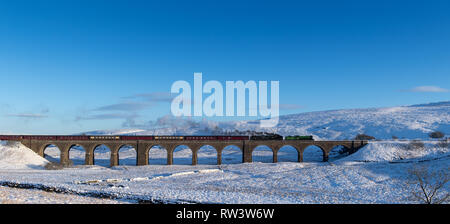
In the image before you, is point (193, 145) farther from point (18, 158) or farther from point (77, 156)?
point (77, 156)

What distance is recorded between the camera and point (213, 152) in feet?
288

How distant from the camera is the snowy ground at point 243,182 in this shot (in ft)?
74.9

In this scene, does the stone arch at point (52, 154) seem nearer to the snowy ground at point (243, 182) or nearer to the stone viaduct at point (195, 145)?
the stone viaduct at point (195, 145)

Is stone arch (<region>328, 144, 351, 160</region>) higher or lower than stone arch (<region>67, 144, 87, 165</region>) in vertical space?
higher

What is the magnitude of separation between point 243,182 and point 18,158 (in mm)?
39113

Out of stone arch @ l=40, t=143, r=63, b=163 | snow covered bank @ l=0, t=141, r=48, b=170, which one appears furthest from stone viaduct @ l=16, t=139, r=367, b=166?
snow covered bank @ l=0, t=141, r=48, b=170

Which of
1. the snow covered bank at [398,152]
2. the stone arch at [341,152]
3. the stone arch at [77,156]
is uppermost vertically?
the snow covered bank at [398,152]

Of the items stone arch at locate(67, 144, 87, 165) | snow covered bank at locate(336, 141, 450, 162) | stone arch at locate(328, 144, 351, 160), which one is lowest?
stone arch at locate(67, 144, 87, 165)

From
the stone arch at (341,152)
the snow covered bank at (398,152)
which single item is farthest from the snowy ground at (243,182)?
the stone arch at (341,152)

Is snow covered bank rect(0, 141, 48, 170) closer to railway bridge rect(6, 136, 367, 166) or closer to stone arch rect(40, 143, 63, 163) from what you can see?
stone arch rect(40, 143, 63, 163)

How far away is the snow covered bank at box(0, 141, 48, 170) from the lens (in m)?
47.9

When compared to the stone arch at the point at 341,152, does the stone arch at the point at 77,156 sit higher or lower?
lower

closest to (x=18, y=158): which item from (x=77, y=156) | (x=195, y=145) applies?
(x=195, y=145)
